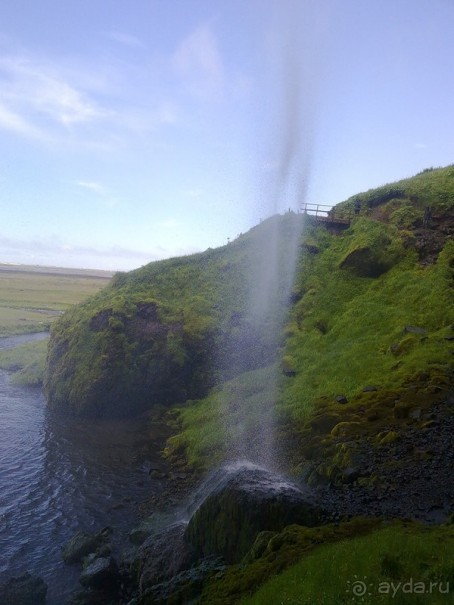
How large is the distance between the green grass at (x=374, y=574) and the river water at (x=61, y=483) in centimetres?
1046

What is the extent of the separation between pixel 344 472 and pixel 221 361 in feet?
65.7

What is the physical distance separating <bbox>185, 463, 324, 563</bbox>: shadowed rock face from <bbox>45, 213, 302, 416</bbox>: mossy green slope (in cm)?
1983

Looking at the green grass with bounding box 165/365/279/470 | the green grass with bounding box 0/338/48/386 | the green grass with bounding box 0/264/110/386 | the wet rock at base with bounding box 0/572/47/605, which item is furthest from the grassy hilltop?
the green grass with bounding box 0/264/110/386

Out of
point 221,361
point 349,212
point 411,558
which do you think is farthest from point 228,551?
point 349,212

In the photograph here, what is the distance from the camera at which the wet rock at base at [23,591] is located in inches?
663

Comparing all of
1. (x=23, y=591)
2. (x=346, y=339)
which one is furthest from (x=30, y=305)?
(x=23, y=591)

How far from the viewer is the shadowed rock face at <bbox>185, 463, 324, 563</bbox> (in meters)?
16.4

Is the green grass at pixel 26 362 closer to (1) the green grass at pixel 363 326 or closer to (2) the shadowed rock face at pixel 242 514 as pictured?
(1) the green grass at pixel 363 326

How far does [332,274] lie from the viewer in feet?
142

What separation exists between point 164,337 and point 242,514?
25078 mm

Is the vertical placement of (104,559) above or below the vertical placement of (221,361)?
below

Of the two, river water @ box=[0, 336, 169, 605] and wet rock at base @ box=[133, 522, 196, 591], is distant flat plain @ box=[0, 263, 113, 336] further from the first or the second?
wet rock at base @ box=[133, 522, 196, 591]

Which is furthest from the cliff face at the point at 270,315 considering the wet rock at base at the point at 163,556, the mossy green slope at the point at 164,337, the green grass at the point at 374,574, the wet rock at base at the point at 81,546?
the green grass at the point at 374,574

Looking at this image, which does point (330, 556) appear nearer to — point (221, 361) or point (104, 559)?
point (104, 559)
